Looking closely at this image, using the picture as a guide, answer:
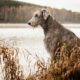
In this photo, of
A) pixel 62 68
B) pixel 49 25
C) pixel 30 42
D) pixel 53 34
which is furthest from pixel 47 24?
pixel 30 42

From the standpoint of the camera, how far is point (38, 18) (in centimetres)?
714

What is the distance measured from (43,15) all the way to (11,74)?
2.19 meters

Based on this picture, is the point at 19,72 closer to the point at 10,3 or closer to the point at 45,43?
the point at 45,43

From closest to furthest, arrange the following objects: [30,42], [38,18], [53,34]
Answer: [53,34], [38,18], [30,42]

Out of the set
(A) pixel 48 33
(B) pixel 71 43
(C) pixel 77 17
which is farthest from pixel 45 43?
(C) pixel 77 17

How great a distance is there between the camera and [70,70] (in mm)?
4789

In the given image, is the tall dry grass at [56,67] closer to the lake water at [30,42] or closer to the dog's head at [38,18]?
the lake water at [30,42]

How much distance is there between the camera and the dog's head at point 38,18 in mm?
6902

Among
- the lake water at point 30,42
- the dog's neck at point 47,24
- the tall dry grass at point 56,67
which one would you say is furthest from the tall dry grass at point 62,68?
the dog's neck at point 47,24

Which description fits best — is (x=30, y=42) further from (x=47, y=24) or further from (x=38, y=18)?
(x=47, y=24)

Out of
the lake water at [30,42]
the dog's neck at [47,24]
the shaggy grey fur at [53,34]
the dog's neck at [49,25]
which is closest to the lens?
the shaggy grey fur at [53,34]

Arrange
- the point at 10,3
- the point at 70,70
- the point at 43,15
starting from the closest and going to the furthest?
1. the point at 70,70
2. the point at 43,15
3. the point at 10,3

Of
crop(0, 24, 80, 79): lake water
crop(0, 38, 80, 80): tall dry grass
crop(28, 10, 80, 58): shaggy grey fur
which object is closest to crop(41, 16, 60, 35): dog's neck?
crop(28, 10, 80, 58): shaggy grey fur

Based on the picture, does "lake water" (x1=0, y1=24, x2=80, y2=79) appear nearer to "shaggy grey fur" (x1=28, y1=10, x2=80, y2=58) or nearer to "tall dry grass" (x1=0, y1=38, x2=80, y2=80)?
"tall dry grass" (x1=0, y1=38, x2=80, y2=80)
